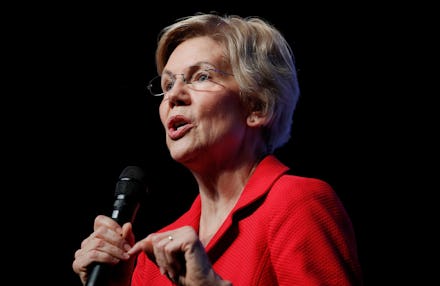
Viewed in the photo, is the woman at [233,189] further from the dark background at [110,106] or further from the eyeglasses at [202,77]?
the dark background at [110,106]

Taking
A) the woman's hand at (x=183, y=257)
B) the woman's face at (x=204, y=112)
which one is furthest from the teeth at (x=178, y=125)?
the woman's hand at (x=183, y=257)

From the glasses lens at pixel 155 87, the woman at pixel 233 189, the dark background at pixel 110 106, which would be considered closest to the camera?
the woman at pixel 233 189

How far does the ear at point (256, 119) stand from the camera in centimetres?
187

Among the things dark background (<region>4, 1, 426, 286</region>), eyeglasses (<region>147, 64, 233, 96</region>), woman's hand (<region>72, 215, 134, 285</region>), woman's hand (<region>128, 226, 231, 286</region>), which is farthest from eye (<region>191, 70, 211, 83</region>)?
dark background (<region>4, 1, 426, 286</region>)

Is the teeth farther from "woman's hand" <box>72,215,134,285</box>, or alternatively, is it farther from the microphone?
"woman's hand" <box>72,215,134,285</box>

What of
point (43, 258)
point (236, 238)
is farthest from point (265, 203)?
point (43, 258)

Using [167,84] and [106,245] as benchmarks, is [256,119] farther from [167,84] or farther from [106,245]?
[106,245]

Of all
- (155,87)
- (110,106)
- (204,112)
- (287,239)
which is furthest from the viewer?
(110,106)

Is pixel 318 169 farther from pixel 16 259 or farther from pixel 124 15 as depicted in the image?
pixel 16 259

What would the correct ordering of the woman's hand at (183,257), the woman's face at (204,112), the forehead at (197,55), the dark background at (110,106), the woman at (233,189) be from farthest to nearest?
the dark background at (110,106) → the forehead at (197,55) → the woman's face at (204,112) → the woman at (233,189) → the woman's hand at (183,257)

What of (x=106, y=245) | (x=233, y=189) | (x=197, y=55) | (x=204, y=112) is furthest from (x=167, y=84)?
(x=106, y=245)

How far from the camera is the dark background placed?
274cm

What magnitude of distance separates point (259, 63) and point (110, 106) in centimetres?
140

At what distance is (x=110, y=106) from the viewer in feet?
9.98
